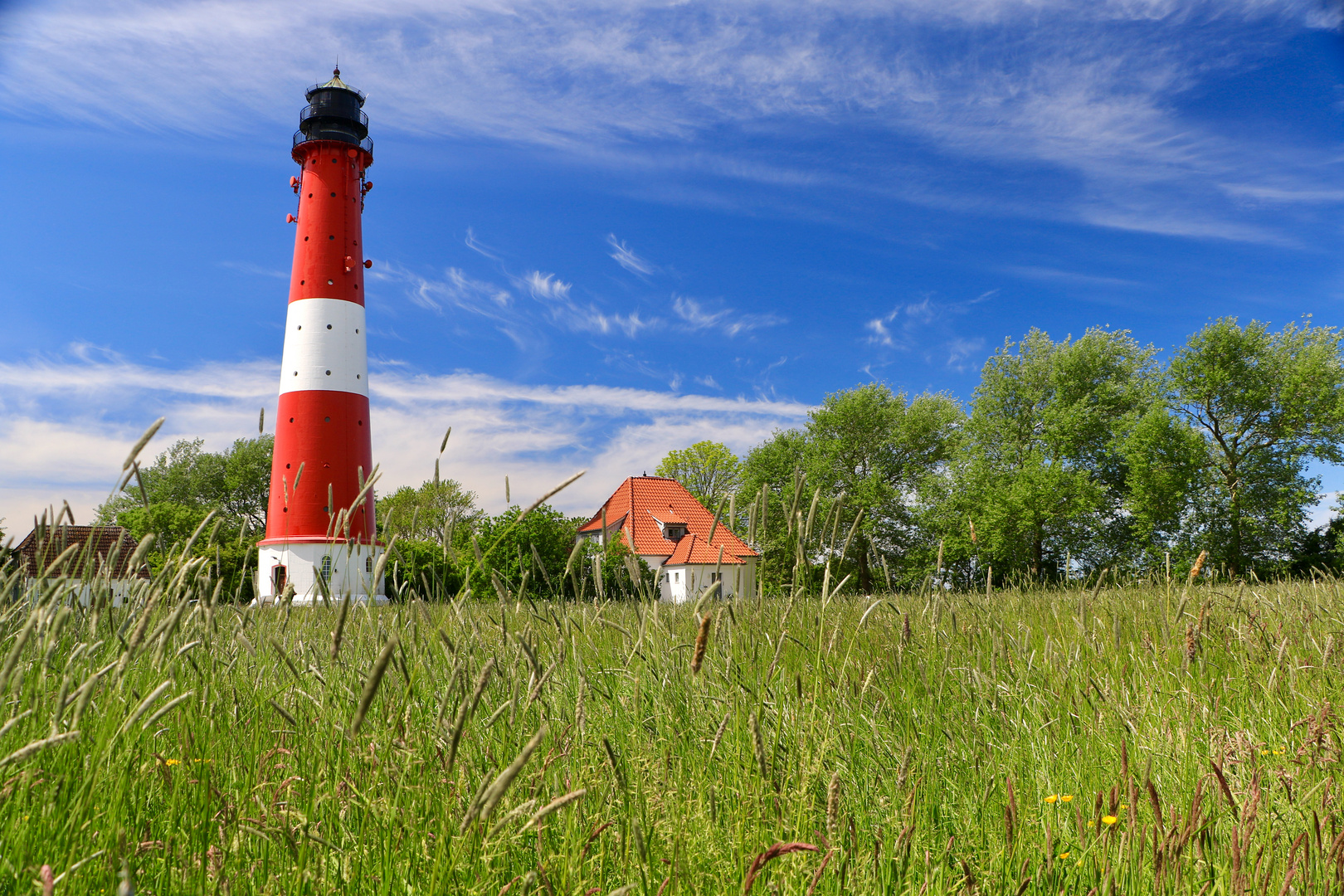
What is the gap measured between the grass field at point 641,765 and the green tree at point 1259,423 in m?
32.3

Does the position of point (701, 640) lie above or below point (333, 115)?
below

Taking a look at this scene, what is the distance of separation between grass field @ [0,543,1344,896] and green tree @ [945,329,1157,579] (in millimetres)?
29626

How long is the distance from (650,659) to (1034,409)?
36147 mm

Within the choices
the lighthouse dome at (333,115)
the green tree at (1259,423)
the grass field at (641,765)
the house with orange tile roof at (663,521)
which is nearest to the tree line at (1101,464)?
the green tree at (1259,423)

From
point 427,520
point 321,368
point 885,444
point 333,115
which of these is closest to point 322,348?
point 321,368

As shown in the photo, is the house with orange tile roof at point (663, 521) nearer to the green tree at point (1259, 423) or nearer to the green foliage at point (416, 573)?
the green tree at point (1259, 423)

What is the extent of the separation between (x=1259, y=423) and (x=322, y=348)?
117 ft

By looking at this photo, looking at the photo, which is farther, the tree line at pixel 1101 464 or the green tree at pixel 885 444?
the green tree at pixel 885 444

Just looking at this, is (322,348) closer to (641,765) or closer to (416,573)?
(416,573)

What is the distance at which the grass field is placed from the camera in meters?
1.58

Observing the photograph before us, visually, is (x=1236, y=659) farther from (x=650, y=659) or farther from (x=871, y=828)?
(x=650, y=659)

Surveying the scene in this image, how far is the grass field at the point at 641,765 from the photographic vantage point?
158cm

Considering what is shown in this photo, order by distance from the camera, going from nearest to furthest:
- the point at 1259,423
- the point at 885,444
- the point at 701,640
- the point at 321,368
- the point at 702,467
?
1. the point at 701,640
2. the point at 321,368
3. the point at 1259,423
4. the point at 885,444
5. the point at 702,467

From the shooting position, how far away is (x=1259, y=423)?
1227 inches
